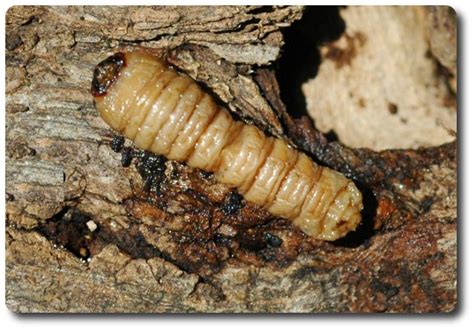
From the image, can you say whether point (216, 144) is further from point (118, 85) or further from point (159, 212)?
point (118, 85)

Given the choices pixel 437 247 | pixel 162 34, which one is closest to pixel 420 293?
pixel 437 247

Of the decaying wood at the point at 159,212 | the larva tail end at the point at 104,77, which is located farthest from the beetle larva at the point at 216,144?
the decaying wood at the point at 159,212

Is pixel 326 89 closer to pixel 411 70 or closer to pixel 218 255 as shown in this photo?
pixel 411 70

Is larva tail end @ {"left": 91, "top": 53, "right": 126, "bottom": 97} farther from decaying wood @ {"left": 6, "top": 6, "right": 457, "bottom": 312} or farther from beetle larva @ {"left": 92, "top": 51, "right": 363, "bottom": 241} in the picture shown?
decaying wood @ {"left": 6, "top": 6, "right": 457, "bottom": 312}

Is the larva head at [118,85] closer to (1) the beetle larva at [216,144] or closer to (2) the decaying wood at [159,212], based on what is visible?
(1) the beetle larva at [216,144]

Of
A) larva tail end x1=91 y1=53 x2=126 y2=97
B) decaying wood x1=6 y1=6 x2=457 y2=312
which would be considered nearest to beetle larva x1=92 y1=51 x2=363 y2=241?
larva tail end x1=91 y1=53 x2=126 y2=97

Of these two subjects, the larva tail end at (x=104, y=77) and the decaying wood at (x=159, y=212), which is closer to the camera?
the larva tail end at (x=104, y=77)

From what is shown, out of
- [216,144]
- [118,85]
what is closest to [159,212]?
[216,144]
